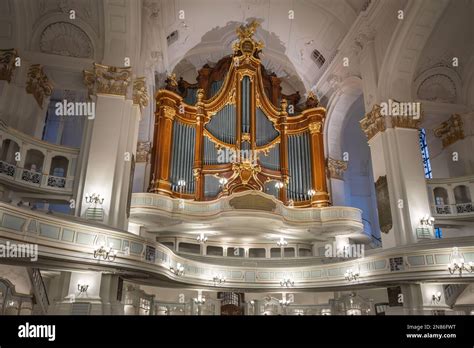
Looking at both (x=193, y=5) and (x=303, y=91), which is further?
(x=303, y=91)

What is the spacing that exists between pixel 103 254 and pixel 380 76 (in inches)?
541

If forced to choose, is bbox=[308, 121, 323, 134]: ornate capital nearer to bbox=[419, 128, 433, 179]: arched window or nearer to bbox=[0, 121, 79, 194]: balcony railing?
bbox=[419, 128, 433, 179]: arched window

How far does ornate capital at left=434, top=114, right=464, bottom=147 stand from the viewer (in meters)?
17.9

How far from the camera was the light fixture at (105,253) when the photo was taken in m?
10.6

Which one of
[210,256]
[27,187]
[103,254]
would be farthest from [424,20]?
[27,187]

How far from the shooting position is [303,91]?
2581cm

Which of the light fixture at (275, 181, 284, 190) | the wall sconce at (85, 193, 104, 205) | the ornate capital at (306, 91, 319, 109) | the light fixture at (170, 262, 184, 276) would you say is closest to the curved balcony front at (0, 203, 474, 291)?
the light fixture at (170, 262, 184, 276)

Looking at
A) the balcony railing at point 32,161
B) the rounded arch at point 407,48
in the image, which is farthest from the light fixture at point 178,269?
the rounded arch at point 407,48

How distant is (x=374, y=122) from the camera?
56.2ft

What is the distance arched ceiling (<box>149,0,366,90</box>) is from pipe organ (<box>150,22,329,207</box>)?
134 cm

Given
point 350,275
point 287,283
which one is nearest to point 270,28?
point 287,283

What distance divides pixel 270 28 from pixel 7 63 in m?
14.4

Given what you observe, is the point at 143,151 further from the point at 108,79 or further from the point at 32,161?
the point at 32,161
